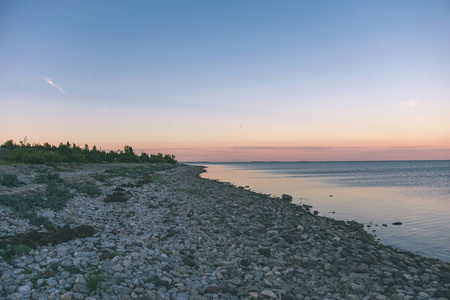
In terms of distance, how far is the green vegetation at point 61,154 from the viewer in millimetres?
34594

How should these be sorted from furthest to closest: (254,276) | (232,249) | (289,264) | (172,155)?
(172,155) → (232,249) → (289,264) → (254,276)

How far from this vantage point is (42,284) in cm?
590

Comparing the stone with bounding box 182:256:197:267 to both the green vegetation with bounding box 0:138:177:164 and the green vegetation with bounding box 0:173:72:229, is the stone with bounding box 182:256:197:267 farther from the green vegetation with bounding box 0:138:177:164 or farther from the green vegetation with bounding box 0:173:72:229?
the green vegetation with bounding box 0:138:177:164

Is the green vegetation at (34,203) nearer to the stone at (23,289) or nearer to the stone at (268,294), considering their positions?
the stone at (23,289)

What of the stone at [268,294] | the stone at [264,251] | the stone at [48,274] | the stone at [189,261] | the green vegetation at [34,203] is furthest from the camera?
the green vegetation at [34,203]

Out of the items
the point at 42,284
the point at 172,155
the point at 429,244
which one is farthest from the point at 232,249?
the point at 172,155

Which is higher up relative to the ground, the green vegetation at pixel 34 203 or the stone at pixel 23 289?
the green vegetation at pixel 34 203

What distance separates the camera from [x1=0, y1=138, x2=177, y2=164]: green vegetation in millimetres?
34594

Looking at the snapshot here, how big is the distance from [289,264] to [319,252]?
1.97 meters

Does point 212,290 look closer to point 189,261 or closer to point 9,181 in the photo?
point 189,261

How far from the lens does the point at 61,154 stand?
50.7 meters

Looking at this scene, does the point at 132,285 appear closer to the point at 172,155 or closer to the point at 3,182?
the point at 3,182

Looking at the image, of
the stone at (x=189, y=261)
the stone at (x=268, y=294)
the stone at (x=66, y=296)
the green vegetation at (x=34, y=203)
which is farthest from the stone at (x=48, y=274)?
the stone at (x=268, y=294)

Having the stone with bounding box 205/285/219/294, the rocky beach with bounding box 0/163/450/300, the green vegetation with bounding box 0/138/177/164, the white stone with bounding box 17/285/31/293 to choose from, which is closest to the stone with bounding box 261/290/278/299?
the rocky beach with bounding box 0/163/450/300
